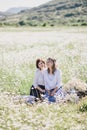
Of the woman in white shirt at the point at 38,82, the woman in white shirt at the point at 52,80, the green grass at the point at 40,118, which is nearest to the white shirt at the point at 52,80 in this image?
the woman in white shirt at the point at 52,80

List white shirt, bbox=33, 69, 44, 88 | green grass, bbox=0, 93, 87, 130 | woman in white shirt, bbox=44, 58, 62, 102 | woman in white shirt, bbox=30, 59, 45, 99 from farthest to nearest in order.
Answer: white shirt, bbox=33, 69, 44, 88 < woman in white shirt, bbox=30, 59, 45, 99 < woman in white shirt, bbox=44, 58, 62, 102 < green grass, bbox=0, 93, 87, 130

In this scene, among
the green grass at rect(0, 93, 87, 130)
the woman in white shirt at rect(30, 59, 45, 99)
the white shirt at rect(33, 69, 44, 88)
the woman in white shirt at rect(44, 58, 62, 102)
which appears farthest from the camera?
the white shirt at rect(33, 69, 44, 88)

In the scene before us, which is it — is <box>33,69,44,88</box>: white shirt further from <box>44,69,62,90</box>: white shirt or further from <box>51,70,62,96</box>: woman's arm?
<box>51,70,62,96</box>: woman's arm

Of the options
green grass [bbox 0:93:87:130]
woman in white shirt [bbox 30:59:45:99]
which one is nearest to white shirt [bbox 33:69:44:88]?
woman in white shirt [bbox 30:59:45:99]

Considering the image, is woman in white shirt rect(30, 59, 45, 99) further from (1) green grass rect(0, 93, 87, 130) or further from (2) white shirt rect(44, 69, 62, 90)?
(1) green grass rect(0, 93, 87, 130)

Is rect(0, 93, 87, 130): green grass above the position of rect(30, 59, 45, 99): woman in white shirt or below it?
below

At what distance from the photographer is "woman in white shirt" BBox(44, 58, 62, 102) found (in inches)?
448

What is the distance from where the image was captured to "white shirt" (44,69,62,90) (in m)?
11.5

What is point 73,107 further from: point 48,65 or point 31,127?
point 31,127

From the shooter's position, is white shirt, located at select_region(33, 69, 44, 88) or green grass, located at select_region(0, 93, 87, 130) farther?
white shirt, located at select_region(33, 69, 44, 88)

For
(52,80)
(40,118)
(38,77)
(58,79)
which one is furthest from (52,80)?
(40,118)

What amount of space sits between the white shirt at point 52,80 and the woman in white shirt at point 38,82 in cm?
23

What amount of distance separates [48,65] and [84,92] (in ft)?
5.16

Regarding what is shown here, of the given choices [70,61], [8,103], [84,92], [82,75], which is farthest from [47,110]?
[70,61]
